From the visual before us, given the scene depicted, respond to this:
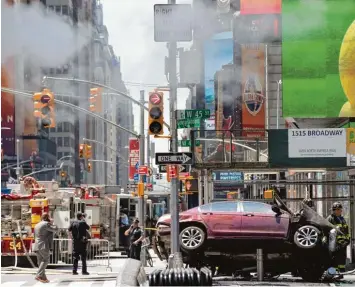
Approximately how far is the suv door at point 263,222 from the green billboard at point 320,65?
31.4 feet

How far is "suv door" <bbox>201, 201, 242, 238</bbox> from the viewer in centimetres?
1797

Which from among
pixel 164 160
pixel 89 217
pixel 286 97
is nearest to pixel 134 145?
pixel 89 217

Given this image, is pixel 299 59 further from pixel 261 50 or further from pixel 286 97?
pixel 261 50

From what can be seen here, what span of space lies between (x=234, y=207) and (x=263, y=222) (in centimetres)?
74

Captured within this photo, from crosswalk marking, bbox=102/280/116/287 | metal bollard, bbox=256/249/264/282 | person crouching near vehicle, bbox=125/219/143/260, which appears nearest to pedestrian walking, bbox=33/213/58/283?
crosswalk marking, bbox=102/280/116/287

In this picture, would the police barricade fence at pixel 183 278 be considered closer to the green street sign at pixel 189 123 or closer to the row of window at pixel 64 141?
the green street sign at pixel 189 123

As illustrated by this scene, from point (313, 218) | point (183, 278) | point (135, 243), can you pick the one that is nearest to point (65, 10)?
point (135, 243)

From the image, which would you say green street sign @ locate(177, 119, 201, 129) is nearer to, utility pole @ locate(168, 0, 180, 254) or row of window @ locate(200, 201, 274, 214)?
utility pole @ locate(168, 0, 180, 254)

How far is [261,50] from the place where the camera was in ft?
206

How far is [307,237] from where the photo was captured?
57.2 feet

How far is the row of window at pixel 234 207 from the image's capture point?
18016mm

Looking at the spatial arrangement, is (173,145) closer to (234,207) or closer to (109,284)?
(234,207)

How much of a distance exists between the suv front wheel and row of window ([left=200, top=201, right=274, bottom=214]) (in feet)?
2.38

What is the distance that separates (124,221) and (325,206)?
8.81 metres
